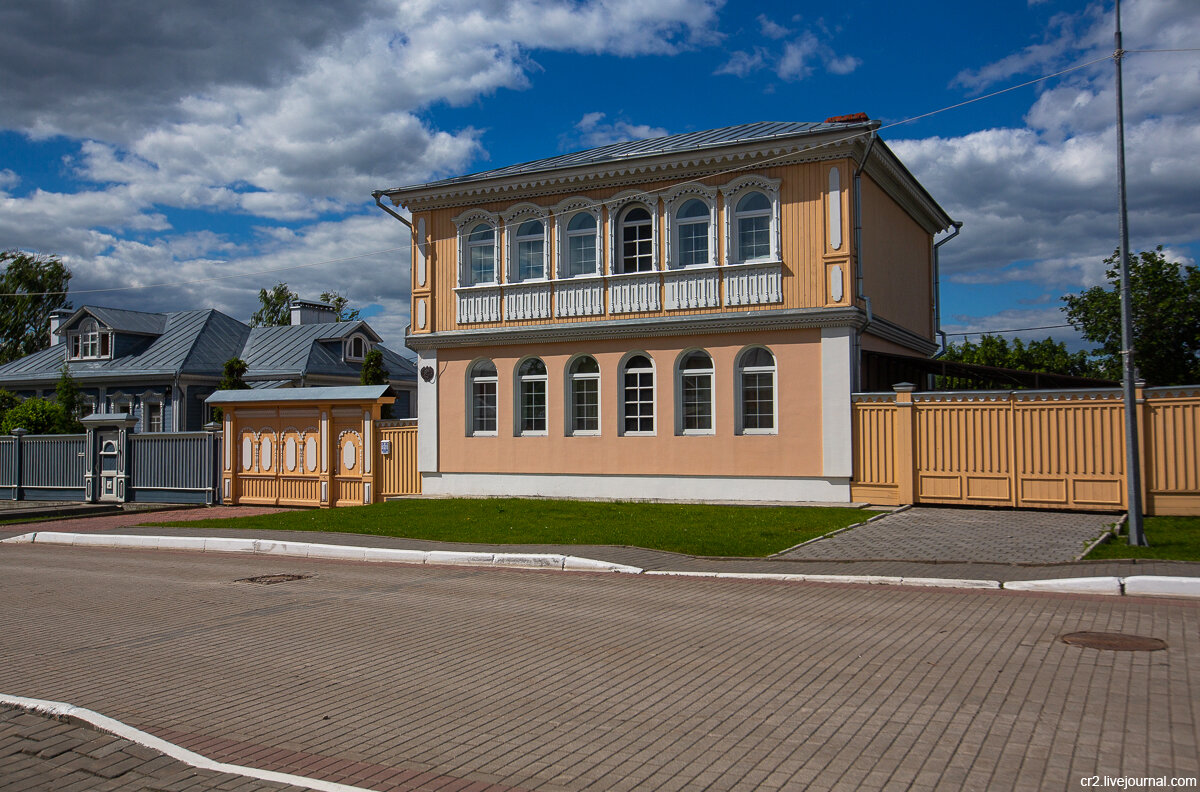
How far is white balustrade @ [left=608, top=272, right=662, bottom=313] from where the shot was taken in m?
20.1

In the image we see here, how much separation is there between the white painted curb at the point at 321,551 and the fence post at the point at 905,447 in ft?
24.9

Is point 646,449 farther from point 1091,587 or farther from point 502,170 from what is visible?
point 1091,587

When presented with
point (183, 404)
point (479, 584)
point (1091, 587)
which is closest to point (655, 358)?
point (479, 584)

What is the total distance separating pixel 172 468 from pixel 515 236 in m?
10.9

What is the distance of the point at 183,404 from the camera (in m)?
37.7

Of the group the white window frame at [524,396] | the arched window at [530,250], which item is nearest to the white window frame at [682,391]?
the white window frame at [524,396]

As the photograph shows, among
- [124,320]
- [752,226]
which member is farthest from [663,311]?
[124,320]

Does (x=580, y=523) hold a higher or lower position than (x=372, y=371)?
lower

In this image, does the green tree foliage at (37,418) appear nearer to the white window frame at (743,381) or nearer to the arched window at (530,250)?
the arched window at (530,250)

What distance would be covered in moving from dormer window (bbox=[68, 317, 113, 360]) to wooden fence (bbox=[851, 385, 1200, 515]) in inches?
1340

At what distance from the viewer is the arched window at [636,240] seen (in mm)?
20578

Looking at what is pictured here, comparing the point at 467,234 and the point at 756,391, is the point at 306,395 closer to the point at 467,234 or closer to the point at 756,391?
the point at 467,234

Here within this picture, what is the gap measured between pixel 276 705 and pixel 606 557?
22.3 feet

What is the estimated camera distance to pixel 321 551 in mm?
14797
